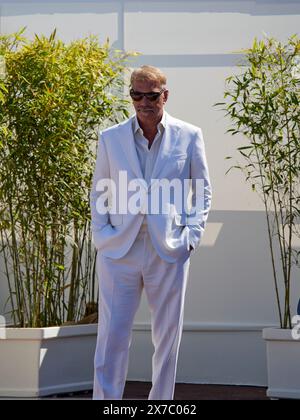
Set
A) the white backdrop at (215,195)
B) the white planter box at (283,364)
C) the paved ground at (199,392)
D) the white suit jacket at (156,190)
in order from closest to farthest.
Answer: the white suit jacket at (156,190) < the white planter box at (283,364) < the paved ground at (199,392) < the white backdrop at (215,195)

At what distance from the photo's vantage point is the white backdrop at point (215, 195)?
22.5ft

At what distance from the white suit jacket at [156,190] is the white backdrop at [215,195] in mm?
2400

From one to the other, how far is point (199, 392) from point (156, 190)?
2.46 metres

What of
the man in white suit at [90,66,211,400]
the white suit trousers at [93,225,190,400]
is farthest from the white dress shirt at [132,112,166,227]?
the white suit trousers at [93,225,190,400]

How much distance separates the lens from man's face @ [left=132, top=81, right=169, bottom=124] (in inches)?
170

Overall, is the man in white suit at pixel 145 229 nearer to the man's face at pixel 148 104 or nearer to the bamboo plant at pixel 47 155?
the man's face at pixel 148 104

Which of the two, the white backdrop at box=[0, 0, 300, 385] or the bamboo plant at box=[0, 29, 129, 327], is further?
the white backdrop at box=[0, 0, 300, 385]

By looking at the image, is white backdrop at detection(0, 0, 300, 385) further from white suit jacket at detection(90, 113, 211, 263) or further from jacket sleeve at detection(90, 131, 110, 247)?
jacket sleeve at detection(90, 131, 110, 247)

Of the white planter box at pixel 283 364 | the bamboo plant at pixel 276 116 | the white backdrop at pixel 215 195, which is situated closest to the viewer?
the white planter box at pixel 283 364

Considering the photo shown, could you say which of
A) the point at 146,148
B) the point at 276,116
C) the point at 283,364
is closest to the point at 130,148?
the point at 146,148

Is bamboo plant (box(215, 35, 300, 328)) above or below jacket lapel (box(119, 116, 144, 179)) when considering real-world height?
above

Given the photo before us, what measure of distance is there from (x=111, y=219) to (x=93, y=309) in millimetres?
2103

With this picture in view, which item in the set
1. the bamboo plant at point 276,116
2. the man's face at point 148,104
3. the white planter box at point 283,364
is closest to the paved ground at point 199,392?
the white planter box at point 283,364

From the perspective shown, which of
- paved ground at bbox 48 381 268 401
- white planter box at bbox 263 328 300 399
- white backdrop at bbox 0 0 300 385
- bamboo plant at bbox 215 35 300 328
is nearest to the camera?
white planter box at bbox 263 328 300 399
